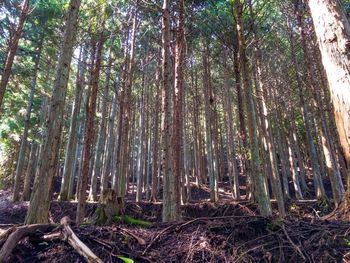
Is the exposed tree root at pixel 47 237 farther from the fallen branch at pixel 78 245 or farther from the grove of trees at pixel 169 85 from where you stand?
the grove of trees at pixel 169 85

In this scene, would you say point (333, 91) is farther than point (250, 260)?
Yes

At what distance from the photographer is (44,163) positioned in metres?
4.69

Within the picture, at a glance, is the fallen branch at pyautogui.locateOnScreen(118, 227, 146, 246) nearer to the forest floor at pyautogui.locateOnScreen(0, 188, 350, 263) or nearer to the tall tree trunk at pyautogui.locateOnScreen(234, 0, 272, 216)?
the forest floor at pyautogui.locateOnScreen(0, 188, 350, 263)

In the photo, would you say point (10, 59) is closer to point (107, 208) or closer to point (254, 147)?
point (107, 208)

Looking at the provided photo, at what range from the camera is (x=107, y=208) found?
A: 5379mm

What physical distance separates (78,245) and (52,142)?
8.71 feet

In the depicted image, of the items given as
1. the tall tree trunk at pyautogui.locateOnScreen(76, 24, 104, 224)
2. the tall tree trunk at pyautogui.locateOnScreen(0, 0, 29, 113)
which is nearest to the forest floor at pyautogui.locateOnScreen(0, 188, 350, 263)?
the tall tree trunk at pyautogui.locateOnScreen(76, 24, 104, 224)

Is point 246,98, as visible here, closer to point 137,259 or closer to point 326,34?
point 326,34

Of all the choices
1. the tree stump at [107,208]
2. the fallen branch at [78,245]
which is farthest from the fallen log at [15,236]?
the tree stump at [107,208]

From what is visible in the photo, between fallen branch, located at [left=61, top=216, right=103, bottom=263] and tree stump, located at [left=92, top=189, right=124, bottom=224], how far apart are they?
221 cm

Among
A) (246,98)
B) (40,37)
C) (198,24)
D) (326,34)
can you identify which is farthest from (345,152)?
(40,37)

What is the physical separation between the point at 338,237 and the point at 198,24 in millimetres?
11287

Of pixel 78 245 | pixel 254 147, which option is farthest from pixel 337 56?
pixel 254 147

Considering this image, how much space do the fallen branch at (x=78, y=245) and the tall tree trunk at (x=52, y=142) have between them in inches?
66.7
